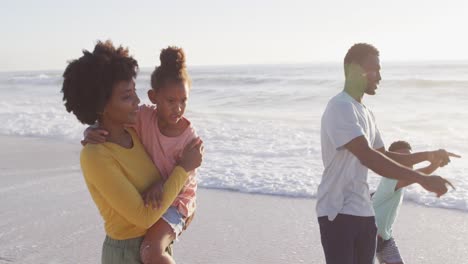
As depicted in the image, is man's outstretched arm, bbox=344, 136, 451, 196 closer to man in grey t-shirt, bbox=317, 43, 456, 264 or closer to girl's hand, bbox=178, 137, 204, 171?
man in grey t-shirt, bbox=317, 43, 456, 264

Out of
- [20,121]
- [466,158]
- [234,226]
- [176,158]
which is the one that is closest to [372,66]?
[176,158]

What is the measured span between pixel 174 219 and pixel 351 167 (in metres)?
1.03

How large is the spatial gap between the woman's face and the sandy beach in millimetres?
3003

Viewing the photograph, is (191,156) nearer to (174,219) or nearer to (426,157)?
(174,219)

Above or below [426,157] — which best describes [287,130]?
below

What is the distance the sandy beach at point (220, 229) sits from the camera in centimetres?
517

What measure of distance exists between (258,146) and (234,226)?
5195 millimetres

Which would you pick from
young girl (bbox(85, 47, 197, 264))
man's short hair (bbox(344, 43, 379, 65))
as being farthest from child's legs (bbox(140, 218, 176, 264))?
man's short hair (bbox(344, 43, 379, 65))

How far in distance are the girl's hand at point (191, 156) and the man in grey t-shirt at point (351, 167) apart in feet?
2.64

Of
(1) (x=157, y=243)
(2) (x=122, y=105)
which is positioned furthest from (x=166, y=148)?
(1) (x=157, y=243)

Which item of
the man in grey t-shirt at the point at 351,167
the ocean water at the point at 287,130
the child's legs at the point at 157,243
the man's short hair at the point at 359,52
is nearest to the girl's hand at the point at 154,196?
the child's legs at the point at 157,243

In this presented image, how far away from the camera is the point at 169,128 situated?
2439 millimetres

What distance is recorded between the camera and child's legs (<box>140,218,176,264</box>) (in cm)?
222

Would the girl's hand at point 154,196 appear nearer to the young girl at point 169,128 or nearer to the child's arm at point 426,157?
the young girl at point 169,128
